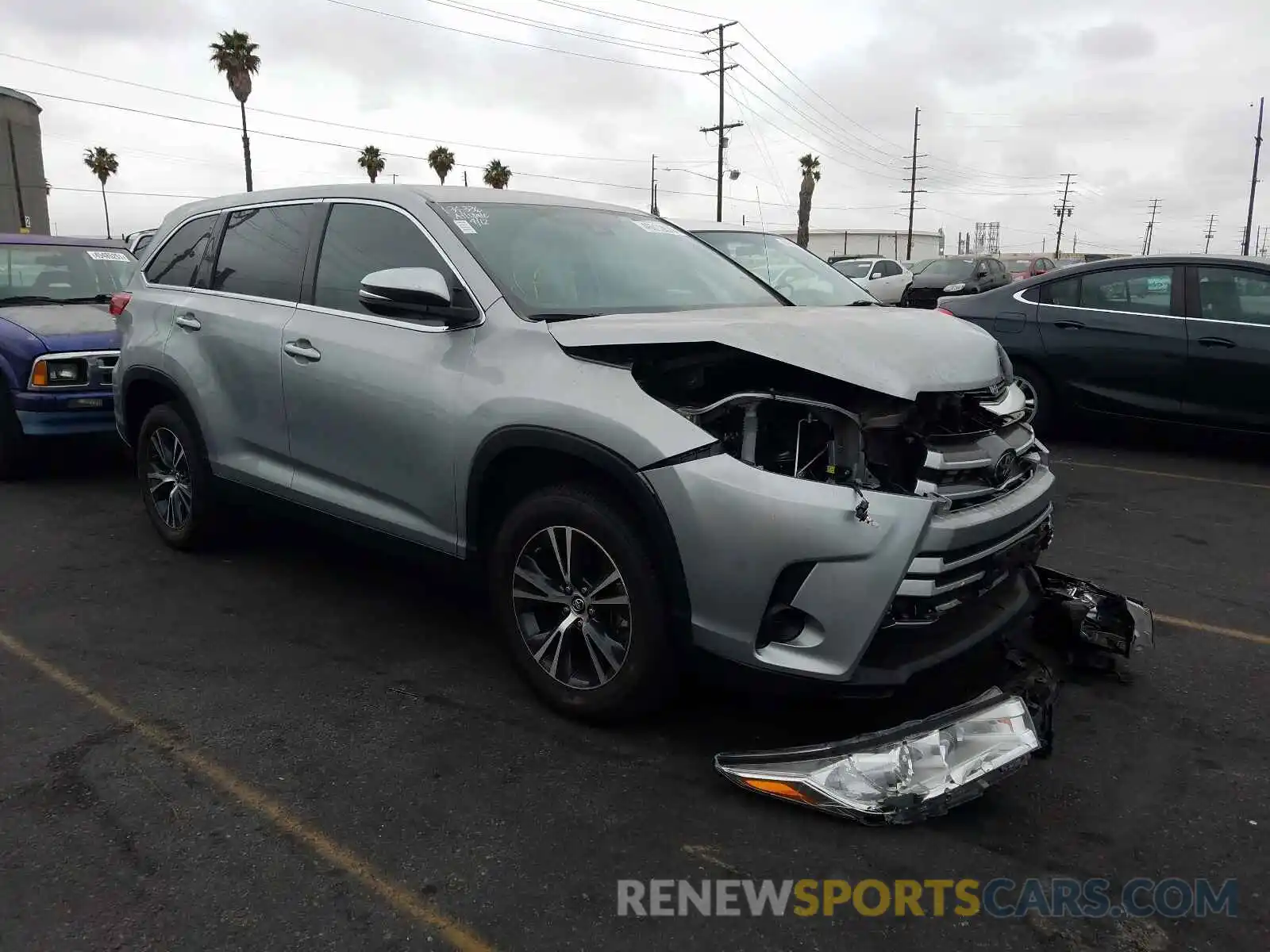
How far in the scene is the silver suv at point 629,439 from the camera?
263cm

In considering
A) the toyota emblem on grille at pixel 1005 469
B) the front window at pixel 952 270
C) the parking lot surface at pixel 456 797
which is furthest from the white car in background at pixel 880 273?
the toyota emblem on grille at pixel 1005 469

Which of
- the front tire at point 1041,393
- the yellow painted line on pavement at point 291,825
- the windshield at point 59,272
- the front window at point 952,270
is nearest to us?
the yellow painted line on pavement at point 291,825

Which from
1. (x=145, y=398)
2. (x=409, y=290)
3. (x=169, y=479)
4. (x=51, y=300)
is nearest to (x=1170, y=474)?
(x=409, y=290)

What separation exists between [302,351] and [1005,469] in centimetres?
276

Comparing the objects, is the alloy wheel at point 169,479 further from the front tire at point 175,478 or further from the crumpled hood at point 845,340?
the crumpled hood at point 845,340

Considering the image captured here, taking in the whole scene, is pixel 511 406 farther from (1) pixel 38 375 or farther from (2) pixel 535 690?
(1) pixel 38 375

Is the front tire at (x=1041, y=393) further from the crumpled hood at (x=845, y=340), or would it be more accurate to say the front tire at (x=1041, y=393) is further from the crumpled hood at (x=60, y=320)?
the crumpled hood at (x=60, y=320)

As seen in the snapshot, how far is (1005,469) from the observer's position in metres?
2.97

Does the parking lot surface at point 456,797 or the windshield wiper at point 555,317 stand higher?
the windshield wiper at point 555,317

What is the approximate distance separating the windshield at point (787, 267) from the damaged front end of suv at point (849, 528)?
162 inches

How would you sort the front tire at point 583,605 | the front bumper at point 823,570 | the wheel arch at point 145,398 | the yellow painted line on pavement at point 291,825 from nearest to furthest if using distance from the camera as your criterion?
the yellow painted line on pavement at point 291,825 → the front bumper at point 823,570 → the front tire at point 583,605 → the wheel arch at point 145,398

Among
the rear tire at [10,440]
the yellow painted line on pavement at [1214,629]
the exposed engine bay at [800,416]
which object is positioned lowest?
the yellow painted line on pavement at [1214,629]

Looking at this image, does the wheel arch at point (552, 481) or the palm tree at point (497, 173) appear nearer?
the wheel arch at point (552, 481)

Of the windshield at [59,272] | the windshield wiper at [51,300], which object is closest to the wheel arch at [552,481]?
the windshield at [59,272]
